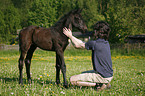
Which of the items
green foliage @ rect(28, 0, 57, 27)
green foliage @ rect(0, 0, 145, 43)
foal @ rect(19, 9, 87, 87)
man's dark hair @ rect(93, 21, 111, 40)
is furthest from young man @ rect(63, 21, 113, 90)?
green foliage @ rect(28, 0, 57, 27)

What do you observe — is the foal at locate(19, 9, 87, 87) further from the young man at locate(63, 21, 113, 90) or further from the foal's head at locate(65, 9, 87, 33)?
the young man at locate(63, 21, 113, 90)

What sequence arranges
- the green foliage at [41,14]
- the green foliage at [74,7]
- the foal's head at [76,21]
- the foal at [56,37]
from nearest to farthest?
the foal at [56,37] < the foal's head at [76,21] < the green foliage at [74,7] < the green foliage at [41,14]

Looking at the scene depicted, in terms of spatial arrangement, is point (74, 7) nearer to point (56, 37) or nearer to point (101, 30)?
point (56, 37)

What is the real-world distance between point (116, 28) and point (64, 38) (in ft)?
76.7

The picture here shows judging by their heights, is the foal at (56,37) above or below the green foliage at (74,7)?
below

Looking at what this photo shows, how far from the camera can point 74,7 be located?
55344mm

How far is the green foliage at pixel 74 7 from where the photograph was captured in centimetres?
2848

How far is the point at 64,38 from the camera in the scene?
539cm

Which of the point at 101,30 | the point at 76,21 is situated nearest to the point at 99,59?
the point at 101,30

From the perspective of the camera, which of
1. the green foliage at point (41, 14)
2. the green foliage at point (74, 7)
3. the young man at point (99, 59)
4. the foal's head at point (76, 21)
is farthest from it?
the green foliage at point (41, 14)

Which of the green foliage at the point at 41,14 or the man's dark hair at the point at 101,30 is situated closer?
the man's dark hair at the point at 101,30

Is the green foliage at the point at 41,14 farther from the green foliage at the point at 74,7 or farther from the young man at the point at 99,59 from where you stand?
the young man at the point at 99,59

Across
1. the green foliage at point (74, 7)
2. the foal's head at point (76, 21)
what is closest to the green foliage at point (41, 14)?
the green foliage at point (74, 7)

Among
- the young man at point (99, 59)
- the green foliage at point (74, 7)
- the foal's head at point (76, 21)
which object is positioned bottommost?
the young man at point (99, 59)
